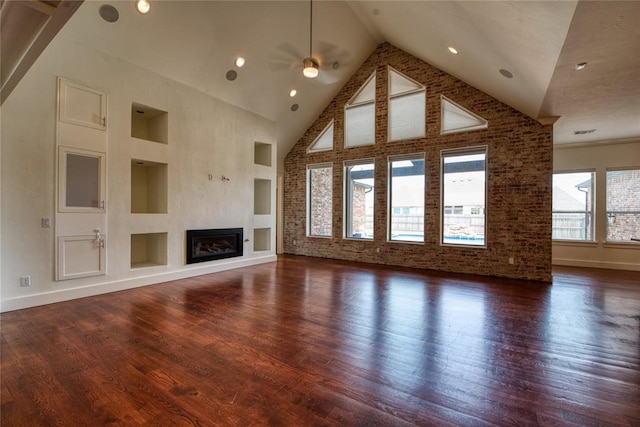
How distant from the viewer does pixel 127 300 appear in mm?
3996

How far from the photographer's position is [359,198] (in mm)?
7508

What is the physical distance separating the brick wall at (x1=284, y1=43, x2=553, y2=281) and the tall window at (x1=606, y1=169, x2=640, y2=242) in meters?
2.77

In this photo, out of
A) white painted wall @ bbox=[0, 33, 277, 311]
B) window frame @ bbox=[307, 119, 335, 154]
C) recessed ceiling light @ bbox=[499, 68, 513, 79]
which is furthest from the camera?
window frame @ bbox=[307, 119, 335, 154]

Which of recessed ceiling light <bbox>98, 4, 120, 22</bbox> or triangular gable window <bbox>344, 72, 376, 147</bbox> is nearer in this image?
recessed ceiling light <bbox>98, 4, 120, 22</bbox>

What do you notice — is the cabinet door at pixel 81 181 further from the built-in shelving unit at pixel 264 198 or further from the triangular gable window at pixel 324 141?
the triangular gable window at pixel 324 141

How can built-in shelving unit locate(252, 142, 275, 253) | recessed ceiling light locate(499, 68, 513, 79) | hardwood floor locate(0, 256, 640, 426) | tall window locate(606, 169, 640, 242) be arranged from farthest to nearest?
built-in shelving unit locate(252, 142, 275, 253) < tall window locate(606, 169, 640, 242) < recessed ceiling light locate(499, 68, 513, 79) < hardwood floor locate(0, 256, 640, 426)

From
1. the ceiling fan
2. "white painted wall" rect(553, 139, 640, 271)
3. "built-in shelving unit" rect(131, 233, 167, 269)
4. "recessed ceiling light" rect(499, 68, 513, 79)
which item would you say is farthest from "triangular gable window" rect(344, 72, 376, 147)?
"built-in shelving unit" rect(131, 233, 167, 269)

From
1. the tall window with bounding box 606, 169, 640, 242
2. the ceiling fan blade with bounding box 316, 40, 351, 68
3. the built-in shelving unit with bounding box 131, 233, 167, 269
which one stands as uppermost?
the ceiling fan blade with bounding box 316, 40, 351, 68

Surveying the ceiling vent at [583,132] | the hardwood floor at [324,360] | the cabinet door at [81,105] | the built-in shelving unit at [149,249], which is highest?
the ceiling vent at [583,132]

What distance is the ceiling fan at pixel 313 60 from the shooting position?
5344mm

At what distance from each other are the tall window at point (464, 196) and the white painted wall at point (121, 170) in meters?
4.32

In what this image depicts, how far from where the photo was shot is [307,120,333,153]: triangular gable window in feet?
25.9

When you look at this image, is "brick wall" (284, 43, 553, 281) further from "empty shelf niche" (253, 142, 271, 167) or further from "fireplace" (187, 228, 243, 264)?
"fireplace" (187, 228, 243, 264)

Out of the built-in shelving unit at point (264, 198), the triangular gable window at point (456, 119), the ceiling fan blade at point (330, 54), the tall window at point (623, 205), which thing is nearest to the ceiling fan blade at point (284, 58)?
the ceiling fan blade at point (330, 54)
